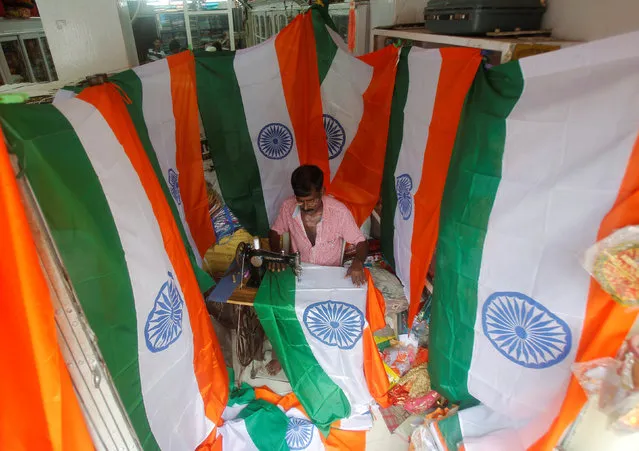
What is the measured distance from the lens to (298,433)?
223 cm

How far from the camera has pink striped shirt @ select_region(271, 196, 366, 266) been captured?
225 cm

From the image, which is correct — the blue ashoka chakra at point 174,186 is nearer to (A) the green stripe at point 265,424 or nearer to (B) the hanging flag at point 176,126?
(B) the hanging flag at point 176,126

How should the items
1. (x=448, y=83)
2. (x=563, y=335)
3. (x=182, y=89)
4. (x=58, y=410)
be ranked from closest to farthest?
(x=58, y=410), (x=563, y=335), (x=448, y=83), (x=182, y=89)

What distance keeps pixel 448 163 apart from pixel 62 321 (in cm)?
160

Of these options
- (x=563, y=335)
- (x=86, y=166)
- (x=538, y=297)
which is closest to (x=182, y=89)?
(x=86, y=166)

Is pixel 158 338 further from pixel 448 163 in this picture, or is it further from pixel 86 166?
pixel 448 163

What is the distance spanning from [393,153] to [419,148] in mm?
290

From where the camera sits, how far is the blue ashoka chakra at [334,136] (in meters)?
2.48

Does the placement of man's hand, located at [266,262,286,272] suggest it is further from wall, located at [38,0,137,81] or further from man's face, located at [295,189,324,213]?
wall, located at [38,0,137,81]

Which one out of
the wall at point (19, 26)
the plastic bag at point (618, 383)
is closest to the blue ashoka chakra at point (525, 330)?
the plastic bag at point (618, 383)

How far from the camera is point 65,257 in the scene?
3.62ft

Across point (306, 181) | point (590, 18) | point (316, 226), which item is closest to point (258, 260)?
point (316, 226)

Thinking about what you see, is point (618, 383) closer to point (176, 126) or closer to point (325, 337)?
point (325, 337)

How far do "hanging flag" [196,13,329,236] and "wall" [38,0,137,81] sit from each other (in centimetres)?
43
